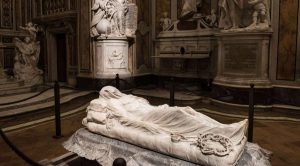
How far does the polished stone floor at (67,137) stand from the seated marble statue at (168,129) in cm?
116

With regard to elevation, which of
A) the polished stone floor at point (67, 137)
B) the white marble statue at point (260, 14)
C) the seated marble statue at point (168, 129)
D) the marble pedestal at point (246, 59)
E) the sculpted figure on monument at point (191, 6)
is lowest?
the polished stone floor at point (67, 137)

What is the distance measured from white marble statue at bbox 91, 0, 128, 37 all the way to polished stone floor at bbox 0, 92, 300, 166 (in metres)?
2.88

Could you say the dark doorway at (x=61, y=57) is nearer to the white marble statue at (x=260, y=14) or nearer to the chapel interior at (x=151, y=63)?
the chapel interior at (x=151, y=63)

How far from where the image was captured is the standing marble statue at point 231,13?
6927mm

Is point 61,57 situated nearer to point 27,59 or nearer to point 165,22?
point 27,59

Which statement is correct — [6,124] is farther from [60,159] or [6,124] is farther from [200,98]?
[200,98]

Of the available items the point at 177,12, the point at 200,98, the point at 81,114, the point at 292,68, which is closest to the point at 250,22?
the point at 292,68

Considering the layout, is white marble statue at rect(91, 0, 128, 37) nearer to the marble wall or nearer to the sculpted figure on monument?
the marble wall

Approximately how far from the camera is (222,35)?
285 inches

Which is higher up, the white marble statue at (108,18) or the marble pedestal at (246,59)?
the white marble statue at (108,18)

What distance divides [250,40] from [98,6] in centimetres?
429

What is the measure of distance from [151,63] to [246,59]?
13.0 ft

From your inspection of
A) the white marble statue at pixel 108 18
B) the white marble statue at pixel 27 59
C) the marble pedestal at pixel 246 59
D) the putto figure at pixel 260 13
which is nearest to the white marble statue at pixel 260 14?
the putto figure at pixel 260 13

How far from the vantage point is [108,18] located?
7988 millimetres
